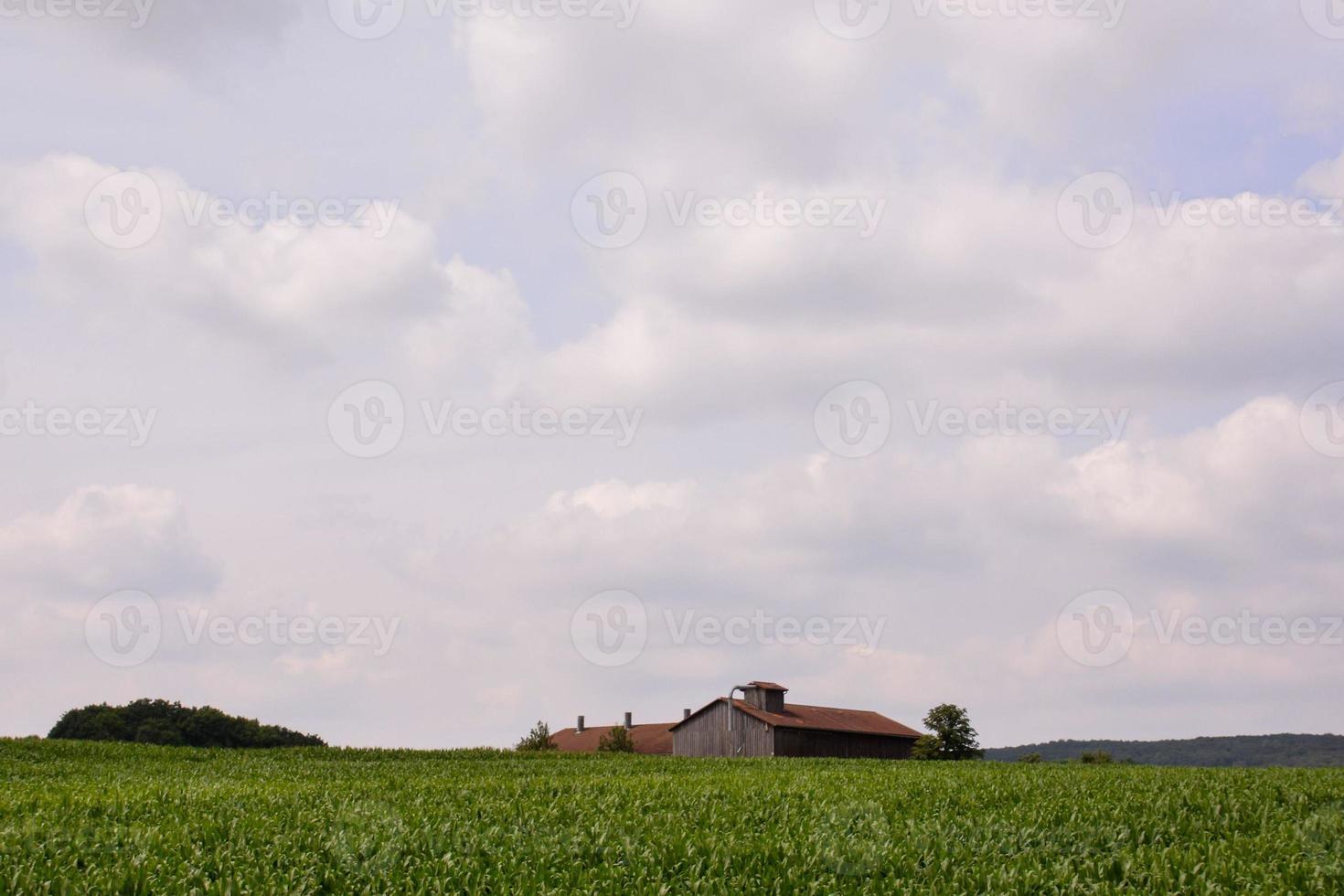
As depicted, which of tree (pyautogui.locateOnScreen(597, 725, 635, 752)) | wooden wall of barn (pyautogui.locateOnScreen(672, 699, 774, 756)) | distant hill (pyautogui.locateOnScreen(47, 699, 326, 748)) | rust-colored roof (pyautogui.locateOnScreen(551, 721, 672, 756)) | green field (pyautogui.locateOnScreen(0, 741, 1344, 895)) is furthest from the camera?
rust-colored roof (pyautogui.locateOnScreen(551, 721, 672, 756))

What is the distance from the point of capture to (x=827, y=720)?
2886 inches

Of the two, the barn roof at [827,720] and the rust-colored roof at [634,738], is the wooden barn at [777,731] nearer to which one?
the barn roof at [827,720]

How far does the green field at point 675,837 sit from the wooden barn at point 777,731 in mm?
49815

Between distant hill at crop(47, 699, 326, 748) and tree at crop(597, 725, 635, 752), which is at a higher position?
distant hill at crop(47, 699, 326, 748)

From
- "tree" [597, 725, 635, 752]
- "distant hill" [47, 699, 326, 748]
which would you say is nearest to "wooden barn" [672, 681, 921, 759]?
"tree" [597, 725, 635, 752]

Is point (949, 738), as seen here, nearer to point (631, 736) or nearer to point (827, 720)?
point (827, 720)

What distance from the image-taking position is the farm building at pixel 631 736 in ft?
270

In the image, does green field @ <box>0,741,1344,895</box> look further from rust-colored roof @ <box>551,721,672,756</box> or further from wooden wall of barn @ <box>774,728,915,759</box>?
rust-colored roof @ <box>551,721,672,756</box>

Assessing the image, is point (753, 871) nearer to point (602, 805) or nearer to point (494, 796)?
point (602, 805)

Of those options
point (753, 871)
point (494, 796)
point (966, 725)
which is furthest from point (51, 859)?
point (966, 725)

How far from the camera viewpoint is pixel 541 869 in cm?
1134

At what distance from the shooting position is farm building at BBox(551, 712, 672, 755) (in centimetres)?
8238

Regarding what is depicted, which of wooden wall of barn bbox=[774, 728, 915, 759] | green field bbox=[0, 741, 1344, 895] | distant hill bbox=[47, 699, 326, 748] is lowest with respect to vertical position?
wooden wall of barn bbox=[774, 728, 915, 759]

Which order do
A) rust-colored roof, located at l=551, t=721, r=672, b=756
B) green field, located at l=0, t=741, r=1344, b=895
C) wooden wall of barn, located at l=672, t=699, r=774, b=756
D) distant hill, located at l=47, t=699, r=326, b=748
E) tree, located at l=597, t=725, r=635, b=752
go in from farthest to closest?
rust-colored roof, located at l=551, t=721, r=672, b=756 → tree, located at l=597, t=725, r=635, b=752 → wooden wall of barn, located at l=672, t=699, r=774, b=756 → distant hill, located at l=47, t=699, r=326, b=748 → green field, located at l=0, t=741, r=1344, b=895
